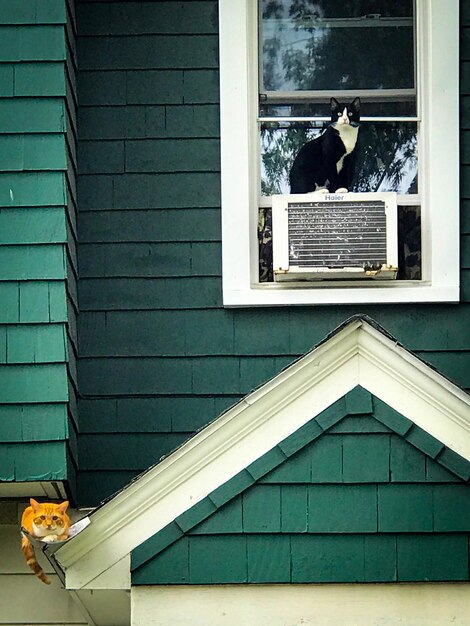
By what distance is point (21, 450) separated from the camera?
5816 millimetres

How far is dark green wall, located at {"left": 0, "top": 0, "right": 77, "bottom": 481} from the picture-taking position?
582 cm

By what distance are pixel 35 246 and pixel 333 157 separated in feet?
4.82

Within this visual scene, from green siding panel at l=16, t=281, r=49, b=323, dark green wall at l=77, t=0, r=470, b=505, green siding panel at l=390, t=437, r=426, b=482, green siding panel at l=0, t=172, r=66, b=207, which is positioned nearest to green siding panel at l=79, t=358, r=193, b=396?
dark green wall at l=77, t=0, r=470, b=505

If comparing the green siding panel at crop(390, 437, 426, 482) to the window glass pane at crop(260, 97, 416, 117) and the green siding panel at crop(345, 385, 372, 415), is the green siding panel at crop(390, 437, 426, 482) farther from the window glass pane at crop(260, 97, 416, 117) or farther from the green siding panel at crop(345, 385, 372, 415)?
the window glass pane at crop(260, 97, 416, 117)

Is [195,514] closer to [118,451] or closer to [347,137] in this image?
[118,451]

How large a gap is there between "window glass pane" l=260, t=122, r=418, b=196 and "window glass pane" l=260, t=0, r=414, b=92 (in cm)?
19

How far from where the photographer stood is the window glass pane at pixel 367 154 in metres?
6.49

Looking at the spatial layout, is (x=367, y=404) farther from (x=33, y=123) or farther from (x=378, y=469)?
(x=33, y=123)

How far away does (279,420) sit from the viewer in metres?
5.09

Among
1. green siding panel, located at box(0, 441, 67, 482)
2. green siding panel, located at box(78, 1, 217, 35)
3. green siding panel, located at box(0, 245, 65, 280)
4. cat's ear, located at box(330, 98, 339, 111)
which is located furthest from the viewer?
green siding panel, located at box(78, 1, 217, 35)

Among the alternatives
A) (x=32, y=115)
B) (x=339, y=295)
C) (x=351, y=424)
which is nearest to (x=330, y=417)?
(x=351, y=424)

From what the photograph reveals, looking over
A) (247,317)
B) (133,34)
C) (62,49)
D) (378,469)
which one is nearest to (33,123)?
(62,49)

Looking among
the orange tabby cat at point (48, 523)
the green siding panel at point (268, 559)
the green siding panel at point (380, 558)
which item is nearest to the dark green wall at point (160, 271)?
the orange tabby cat at point (48, 523)

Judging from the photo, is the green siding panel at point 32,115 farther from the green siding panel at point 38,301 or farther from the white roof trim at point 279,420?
the white roof trim at point 279,420
